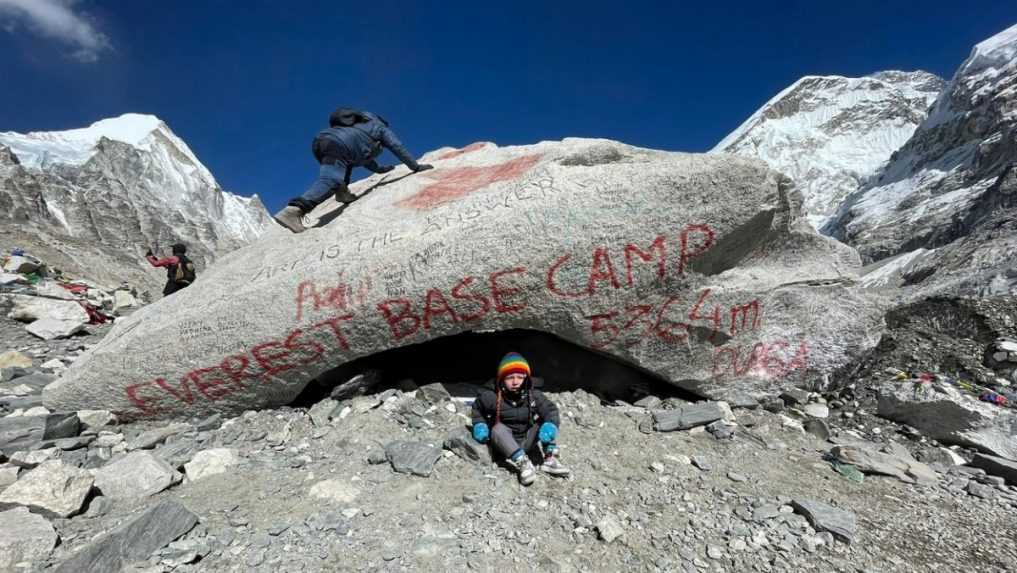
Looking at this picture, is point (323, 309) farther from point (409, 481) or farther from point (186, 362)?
point (409, 481)

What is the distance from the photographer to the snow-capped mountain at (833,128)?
4318 inches

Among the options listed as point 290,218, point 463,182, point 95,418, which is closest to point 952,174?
point 463,182

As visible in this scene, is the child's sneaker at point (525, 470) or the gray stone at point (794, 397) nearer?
the child's sneaker at point (525, 470)

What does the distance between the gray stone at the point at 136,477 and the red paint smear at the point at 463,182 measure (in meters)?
3.50

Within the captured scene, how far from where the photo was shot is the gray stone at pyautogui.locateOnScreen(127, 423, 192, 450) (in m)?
4.26

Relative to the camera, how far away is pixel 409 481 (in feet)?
11.7

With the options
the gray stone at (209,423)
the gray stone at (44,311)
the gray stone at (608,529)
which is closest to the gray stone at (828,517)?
the gray stone at (608,529)

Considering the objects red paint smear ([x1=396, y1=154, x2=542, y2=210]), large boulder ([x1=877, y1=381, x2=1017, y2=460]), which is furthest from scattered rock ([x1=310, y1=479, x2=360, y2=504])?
large boulder ([x1=877, y1=381, x2=1017, y2=460])

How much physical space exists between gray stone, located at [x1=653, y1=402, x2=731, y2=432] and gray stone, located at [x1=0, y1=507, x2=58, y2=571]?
464 cm

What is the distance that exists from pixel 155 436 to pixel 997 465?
300 inches

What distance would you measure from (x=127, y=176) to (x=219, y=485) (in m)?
77.0

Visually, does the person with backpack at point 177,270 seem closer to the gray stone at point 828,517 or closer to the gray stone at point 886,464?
the gray stone at point 828,517

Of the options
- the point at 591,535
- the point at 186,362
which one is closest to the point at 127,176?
the point at 186,362

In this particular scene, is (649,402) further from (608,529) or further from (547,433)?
(608,529)
